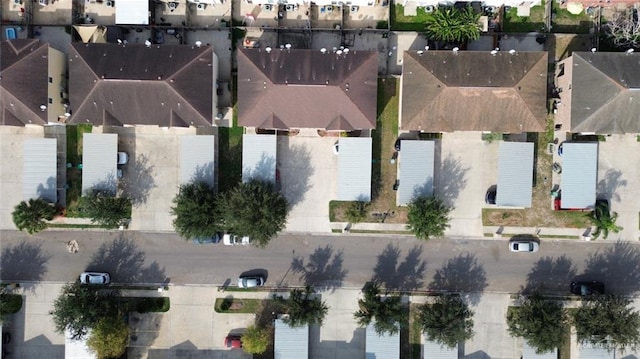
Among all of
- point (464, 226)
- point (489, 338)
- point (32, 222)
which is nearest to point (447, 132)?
point (464, 226)

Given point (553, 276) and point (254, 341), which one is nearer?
point (254, 341)

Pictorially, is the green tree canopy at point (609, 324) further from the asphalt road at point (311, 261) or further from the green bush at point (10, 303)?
the green bush at point (10, 303)

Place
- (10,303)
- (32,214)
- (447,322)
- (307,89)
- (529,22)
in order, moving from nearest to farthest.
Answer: (307,89) < (447,322) < (32,214) < (10,303) < (529,22)

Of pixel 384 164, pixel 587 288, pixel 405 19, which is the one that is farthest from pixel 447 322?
pixel 405 19

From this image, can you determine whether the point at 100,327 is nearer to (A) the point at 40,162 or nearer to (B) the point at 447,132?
(A) the point at 40,162

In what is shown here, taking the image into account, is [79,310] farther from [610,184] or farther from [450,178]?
[610,184]

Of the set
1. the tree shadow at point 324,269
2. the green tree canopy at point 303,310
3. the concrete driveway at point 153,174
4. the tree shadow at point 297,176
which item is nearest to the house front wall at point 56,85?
the concrete driveway at point 153,174

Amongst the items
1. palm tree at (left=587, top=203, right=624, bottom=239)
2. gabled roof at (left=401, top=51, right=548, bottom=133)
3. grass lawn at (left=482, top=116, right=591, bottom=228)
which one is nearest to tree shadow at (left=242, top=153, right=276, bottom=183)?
gabled roof at (left=401, top=51, right=548, bottom=133)
